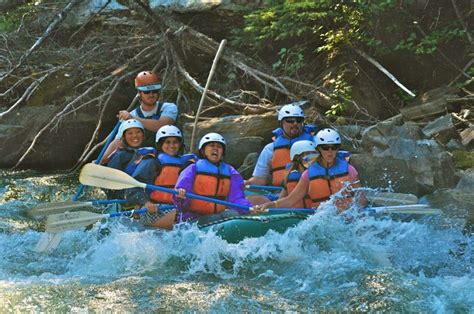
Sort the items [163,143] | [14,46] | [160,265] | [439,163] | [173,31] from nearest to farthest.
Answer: [160,265], [163,143], [439,163], [173,31], [14,46]

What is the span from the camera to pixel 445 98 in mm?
9766

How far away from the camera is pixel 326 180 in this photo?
6703 mm

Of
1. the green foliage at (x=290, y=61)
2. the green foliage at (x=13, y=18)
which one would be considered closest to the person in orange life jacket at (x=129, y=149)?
the green foliage at (x=290, y=61)

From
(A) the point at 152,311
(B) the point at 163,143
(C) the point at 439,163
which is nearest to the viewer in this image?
(A) the point at 152,311

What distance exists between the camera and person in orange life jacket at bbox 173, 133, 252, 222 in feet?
22.3

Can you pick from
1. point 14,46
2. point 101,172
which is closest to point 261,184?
point 101,172

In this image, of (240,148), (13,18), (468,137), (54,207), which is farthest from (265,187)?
(13,18)

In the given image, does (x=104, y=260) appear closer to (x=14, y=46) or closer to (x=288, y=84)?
(x=288, y=84)

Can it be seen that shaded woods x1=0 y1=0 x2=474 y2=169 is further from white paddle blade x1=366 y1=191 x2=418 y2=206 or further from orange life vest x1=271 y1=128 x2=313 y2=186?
white paddle blade x1=366 y1=191 x2=418 y2=206

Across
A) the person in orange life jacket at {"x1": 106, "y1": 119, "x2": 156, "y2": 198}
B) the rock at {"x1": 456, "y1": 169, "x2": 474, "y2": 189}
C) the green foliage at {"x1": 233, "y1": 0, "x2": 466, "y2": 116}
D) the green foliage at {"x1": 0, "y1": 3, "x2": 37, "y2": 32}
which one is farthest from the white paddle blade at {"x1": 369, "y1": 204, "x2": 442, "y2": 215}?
the green foliage at {"x1": 0, "y1": 3, "x2": 37, "y2": 32}

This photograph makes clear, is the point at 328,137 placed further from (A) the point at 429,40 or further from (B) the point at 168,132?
(A) the point at 429,40

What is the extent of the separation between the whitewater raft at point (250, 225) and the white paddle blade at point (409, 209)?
782 millimetres

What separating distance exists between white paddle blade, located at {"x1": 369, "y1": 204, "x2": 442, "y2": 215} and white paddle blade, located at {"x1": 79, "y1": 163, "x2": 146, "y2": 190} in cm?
213

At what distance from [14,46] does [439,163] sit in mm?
7018
